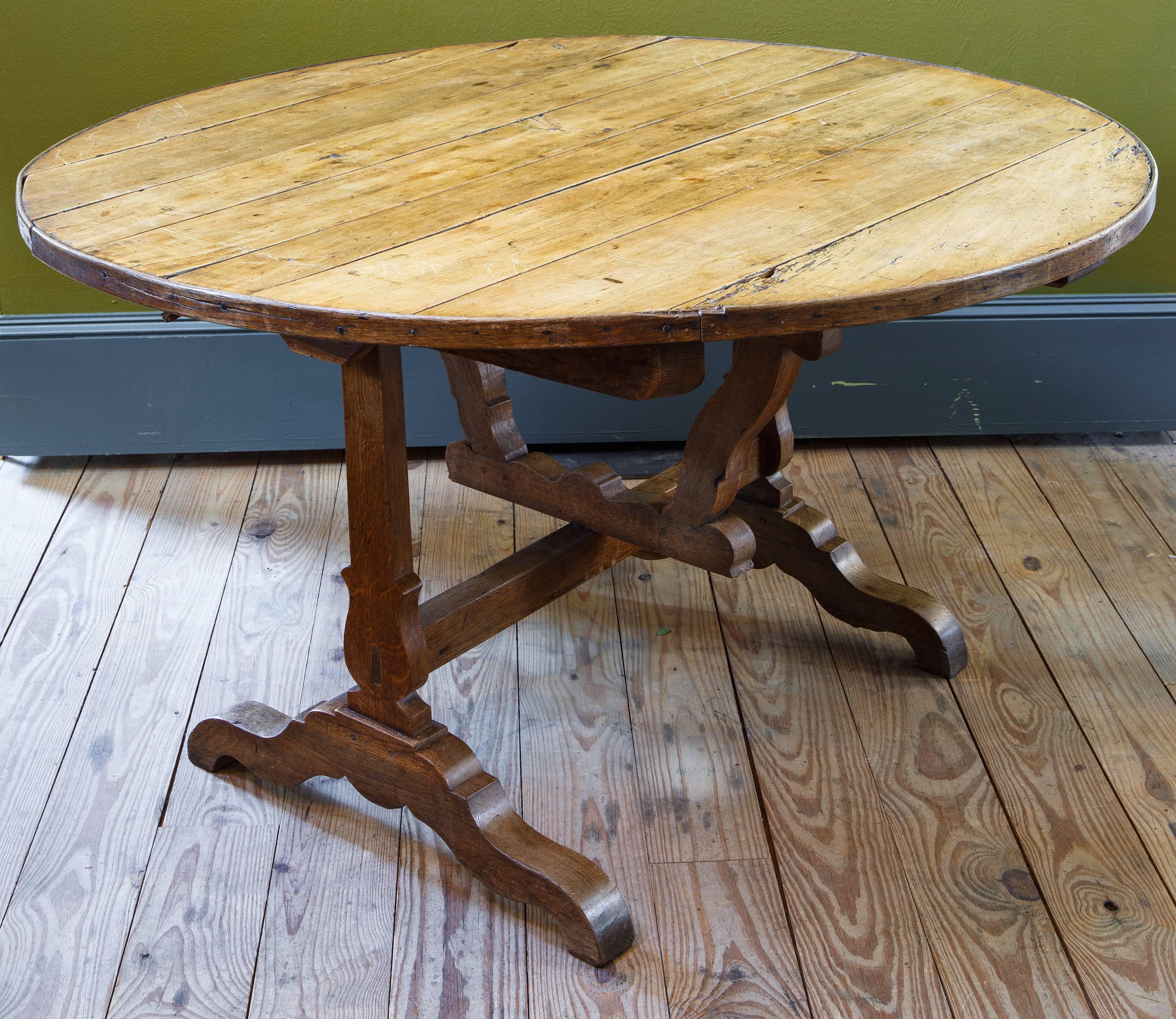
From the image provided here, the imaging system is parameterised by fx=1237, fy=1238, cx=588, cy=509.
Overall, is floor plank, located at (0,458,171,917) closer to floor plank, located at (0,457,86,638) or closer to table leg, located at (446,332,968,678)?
floor plank, located at (0,457,86,638)

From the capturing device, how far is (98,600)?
6.28 ft

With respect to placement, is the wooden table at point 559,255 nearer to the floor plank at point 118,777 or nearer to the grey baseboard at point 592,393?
the floor plank at point 118,777

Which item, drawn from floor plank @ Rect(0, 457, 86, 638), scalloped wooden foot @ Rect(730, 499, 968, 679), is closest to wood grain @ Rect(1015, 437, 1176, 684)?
scalloped wooden foot @ Rect(730, 499, 968, 679)

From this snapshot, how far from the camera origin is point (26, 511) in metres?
Result: 2.16

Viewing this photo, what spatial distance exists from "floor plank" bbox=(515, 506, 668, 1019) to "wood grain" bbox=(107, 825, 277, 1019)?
0.30 metres

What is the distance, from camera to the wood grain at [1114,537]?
1.86 metres

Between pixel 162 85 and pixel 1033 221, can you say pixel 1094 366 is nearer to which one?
pixel 1033 221

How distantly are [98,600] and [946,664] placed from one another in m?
1.27

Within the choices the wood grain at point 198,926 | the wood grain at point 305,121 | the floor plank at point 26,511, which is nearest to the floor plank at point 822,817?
the wood grain at point 198,926

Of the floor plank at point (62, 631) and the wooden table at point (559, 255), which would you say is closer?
the wooden table at point (559, 255)

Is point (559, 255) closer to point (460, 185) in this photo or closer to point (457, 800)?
point (460, 185)

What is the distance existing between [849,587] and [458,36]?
115 cm

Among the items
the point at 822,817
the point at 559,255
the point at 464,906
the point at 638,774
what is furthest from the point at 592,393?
the point at 559,255

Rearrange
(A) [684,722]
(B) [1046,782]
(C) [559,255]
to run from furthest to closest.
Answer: (A) [684,722] < (B) [1046,782] < (C) [559,255]
